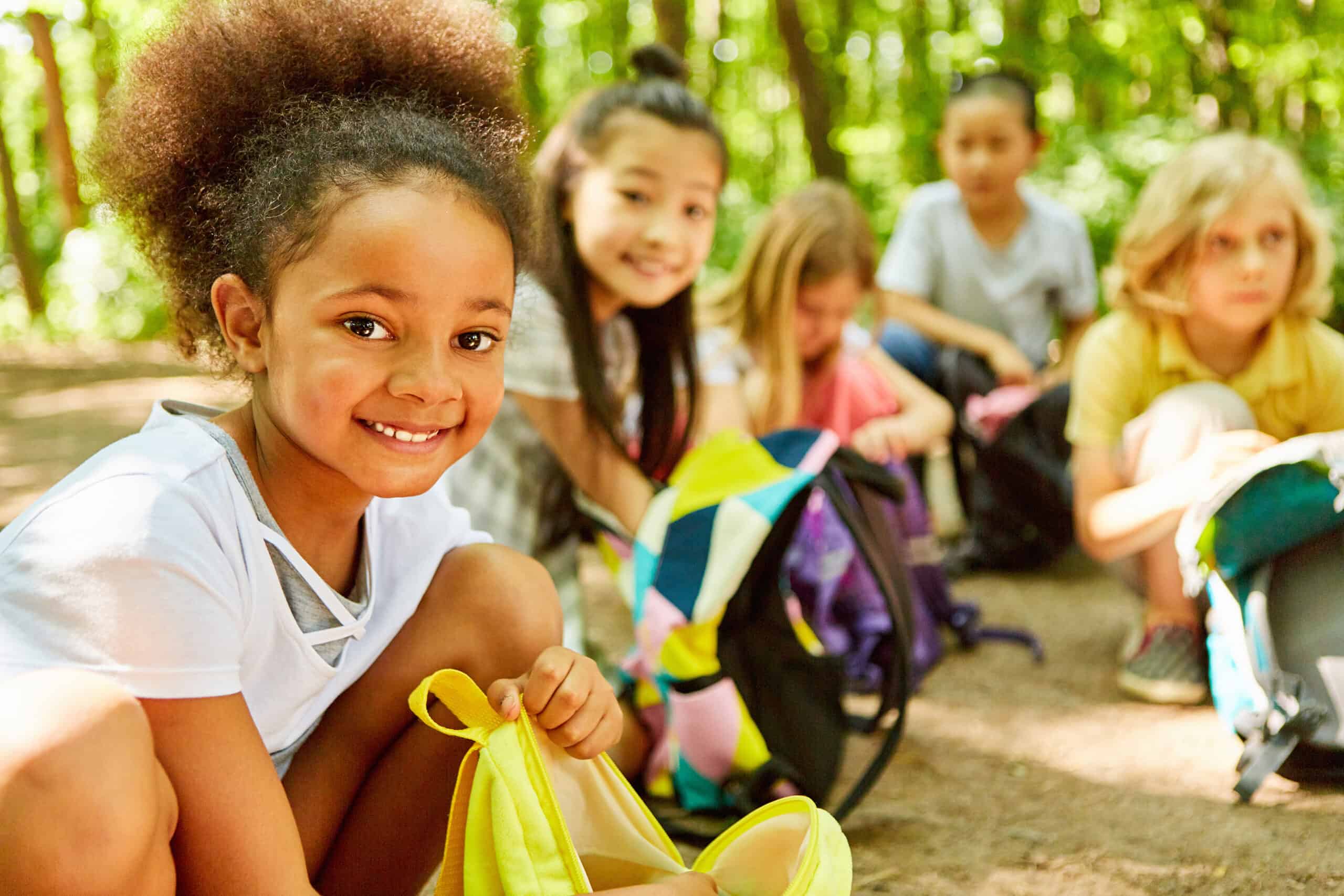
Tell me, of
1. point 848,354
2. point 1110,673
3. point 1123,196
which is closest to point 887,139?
point 1123,196

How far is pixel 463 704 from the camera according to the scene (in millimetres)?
1237

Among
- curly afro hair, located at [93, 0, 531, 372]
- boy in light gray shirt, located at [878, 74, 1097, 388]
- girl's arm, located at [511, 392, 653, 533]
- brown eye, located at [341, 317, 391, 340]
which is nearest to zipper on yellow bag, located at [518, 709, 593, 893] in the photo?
brown eye, located at [341, 317, 391, 340]

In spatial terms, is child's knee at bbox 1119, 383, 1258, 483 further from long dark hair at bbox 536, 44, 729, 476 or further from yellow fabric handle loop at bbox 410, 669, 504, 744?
yellow fabric handle loop at bbox 410, 669, 504, 744

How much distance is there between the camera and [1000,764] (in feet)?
7.02

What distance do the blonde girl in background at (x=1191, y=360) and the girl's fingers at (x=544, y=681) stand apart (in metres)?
1.40

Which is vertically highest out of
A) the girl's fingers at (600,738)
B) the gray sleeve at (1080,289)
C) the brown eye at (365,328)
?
the brown eye at (365,328)

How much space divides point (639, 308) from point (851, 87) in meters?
10.8

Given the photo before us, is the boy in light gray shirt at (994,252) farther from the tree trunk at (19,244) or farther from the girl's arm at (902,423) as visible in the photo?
the tree trunk at (19,244)

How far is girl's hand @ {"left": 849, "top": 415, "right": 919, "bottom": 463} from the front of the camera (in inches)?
101

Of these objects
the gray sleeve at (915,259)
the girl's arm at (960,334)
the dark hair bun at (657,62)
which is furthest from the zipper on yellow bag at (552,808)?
the gray sleeve at (915,259)

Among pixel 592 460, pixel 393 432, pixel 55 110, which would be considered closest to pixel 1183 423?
pixel 592 460

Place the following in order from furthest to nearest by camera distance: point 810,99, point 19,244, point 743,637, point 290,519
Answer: point 19,244
point 810,99
point 743,637
point 290,519

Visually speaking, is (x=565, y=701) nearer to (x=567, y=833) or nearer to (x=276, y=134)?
(x=567, y=833)

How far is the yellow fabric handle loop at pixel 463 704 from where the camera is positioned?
1.19 meters
